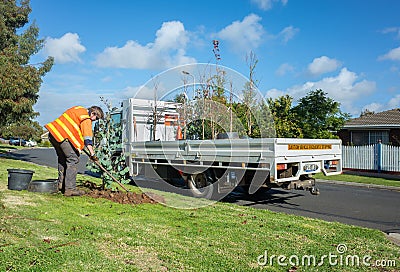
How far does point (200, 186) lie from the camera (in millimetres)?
9586

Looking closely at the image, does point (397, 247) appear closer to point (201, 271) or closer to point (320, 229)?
point (320, 229)

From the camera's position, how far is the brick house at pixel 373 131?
73.2ft

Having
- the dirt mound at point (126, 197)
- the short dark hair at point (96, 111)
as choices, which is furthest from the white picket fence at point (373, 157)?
the short dark hair at point (96, 111)

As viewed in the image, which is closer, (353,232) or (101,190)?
(353,232)

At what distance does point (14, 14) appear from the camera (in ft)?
84.6

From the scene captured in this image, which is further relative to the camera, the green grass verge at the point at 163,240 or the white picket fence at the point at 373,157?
the white picket fence at the point at 373,157

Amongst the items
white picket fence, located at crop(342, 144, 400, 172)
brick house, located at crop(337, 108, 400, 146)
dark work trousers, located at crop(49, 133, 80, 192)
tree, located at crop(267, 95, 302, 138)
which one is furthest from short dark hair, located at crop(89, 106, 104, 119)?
brick house, located at crop(337, 108, 400, 146)

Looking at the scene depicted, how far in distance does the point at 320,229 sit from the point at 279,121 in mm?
12865

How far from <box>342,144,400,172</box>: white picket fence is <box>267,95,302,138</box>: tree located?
3863 millimetres

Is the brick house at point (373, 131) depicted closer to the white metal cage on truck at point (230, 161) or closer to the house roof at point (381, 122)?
the house roof at point (381, 122)

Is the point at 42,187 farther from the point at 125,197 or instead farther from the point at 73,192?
the point at 125,197

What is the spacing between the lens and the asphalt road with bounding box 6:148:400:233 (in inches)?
300

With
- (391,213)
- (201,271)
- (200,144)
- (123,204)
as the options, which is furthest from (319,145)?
(201,271)

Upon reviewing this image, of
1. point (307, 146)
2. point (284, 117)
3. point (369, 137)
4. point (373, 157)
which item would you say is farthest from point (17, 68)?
point (369, 137)
